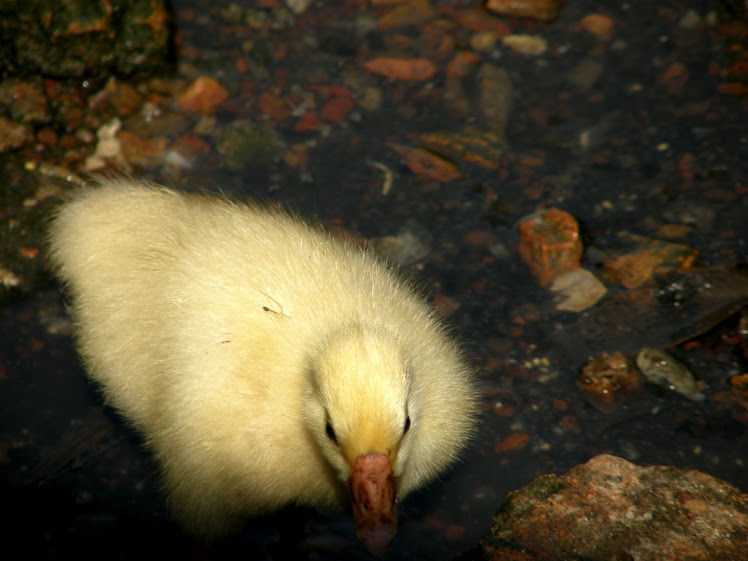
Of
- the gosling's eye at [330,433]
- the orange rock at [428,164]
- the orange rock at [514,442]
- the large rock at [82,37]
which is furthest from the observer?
the large rock at [82,37]

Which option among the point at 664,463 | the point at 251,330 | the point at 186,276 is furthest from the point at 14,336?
the point at 664,463

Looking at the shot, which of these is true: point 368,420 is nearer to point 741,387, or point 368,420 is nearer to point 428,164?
point 741,387

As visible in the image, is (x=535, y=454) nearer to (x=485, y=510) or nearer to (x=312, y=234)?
(x=485, y=510)

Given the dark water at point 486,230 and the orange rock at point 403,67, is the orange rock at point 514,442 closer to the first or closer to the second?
the dark water at point 486,230

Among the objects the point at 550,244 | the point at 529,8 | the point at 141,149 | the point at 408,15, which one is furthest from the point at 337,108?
the point at 550,244

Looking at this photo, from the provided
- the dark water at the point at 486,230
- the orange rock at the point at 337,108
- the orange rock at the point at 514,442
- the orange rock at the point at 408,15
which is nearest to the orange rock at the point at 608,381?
the dark water at the point at 486,230

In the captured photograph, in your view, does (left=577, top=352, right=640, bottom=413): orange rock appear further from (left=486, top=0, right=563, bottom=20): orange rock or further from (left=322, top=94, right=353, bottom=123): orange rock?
(left=486, top=0, right=563, bottom=20): orange rock

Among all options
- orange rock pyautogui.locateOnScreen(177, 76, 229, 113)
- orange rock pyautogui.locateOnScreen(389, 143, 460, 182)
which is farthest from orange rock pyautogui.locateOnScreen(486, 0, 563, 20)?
orange rock pyautogui.locateOnScreen(177, 76, 229, 113)
